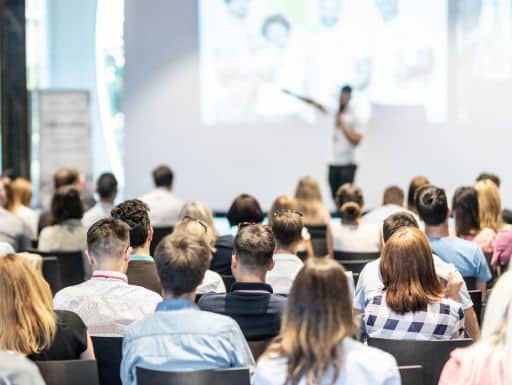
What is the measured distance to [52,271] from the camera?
544 cm

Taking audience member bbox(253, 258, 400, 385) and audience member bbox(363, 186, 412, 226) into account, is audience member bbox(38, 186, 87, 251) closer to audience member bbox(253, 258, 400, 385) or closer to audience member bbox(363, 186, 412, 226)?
audience member bbox(363, 186, 412, 226)

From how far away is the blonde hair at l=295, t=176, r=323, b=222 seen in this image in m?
7.36

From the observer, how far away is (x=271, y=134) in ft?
36.7

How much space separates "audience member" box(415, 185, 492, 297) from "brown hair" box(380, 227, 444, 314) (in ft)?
4.26

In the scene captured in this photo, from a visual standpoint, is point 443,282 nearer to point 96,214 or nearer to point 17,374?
point 17,374

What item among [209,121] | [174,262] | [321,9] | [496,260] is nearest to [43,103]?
[209,121]

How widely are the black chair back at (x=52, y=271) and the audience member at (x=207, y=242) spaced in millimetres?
954

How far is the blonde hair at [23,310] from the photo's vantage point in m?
2.95

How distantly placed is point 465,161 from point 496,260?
5.27 meters

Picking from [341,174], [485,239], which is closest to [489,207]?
[485,239]

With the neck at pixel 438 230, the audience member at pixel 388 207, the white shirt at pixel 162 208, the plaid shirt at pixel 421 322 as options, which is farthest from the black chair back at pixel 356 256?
the plaid shirt at pixel 421 322

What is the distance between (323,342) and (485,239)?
3333 mm

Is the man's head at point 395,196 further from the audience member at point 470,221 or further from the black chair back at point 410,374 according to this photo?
the black chair back at point 410,374

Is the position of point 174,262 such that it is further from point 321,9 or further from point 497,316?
point 321,9
